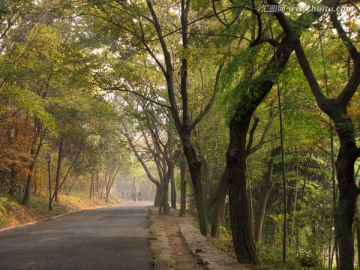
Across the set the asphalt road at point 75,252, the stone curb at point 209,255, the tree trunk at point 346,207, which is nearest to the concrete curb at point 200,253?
the stone curb at point 209,255

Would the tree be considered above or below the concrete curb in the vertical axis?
above

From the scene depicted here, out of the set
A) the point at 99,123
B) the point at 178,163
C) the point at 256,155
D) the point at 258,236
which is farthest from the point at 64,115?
the point at 258,236

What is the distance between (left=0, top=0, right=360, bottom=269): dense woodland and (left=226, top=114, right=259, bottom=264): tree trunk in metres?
0.02

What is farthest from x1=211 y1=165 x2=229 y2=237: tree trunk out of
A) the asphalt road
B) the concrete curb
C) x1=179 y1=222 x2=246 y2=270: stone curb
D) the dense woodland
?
the asphalt road

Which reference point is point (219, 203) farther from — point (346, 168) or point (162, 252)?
point (346, 168)

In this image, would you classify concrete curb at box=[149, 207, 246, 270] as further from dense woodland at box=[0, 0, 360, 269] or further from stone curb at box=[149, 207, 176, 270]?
dense woodland at box=[0, 0, 360, 269]

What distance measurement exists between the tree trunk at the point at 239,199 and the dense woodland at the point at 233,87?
0.02 m

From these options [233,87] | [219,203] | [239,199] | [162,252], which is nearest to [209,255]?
[162,252]

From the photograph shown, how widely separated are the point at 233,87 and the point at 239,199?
17.0ft

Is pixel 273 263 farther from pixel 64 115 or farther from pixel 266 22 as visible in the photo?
pixel 64 115

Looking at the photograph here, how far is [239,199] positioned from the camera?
7848 millimetres

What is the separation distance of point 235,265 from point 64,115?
1853 centimetres

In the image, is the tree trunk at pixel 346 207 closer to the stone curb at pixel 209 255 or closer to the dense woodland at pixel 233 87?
the dense woodland at pixel 233 87

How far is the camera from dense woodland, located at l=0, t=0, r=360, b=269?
6.57 meters
